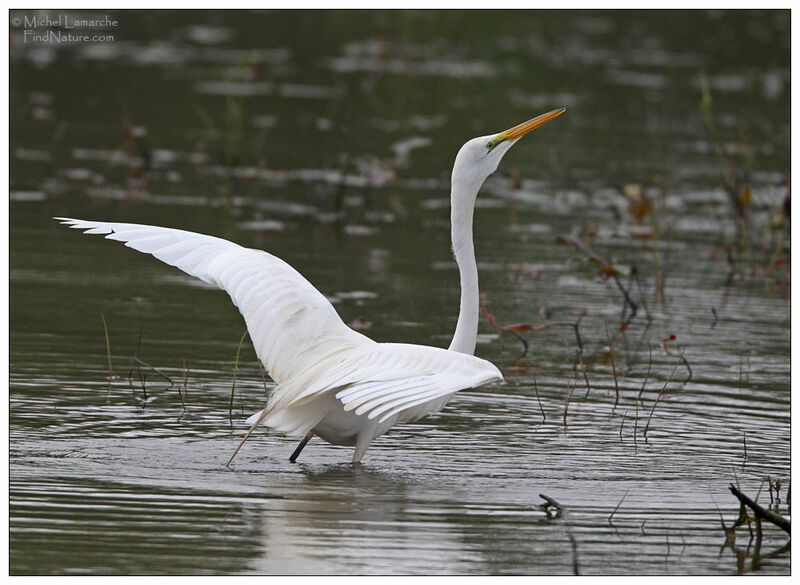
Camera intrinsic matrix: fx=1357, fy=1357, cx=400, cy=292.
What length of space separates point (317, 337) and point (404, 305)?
356 cm

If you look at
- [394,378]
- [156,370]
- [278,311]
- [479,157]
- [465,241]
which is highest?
[479,157]

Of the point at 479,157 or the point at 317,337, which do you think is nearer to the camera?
the point at 317,337

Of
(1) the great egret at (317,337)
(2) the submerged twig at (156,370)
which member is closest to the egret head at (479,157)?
(1) the great egret at (317,337)

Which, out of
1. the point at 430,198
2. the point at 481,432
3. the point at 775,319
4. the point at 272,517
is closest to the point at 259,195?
the point at 430,198

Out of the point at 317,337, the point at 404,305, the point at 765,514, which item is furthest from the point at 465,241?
the point at 404,305

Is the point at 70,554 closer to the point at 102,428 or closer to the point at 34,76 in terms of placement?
the point at 102,428

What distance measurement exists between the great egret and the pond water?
0.29 metres

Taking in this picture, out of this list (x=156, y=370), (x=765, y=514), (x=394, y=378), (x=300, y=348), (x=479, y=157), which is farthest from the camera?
(x=156, y=370)

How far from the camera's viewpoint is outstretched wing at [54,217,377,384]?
22.0 feet

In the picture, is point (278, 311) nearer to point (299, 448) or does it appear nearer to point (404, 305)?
point (299, 448)

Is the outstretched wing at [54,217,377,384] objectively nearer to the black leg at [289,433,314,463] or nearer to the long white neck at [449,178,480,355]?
the black leg at [289,433,314,463]

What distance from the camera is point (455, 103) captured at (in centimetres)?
1936

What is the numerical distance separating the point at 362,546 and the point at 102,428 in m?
2.10

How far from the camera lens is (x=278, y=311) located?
675 centimetres
